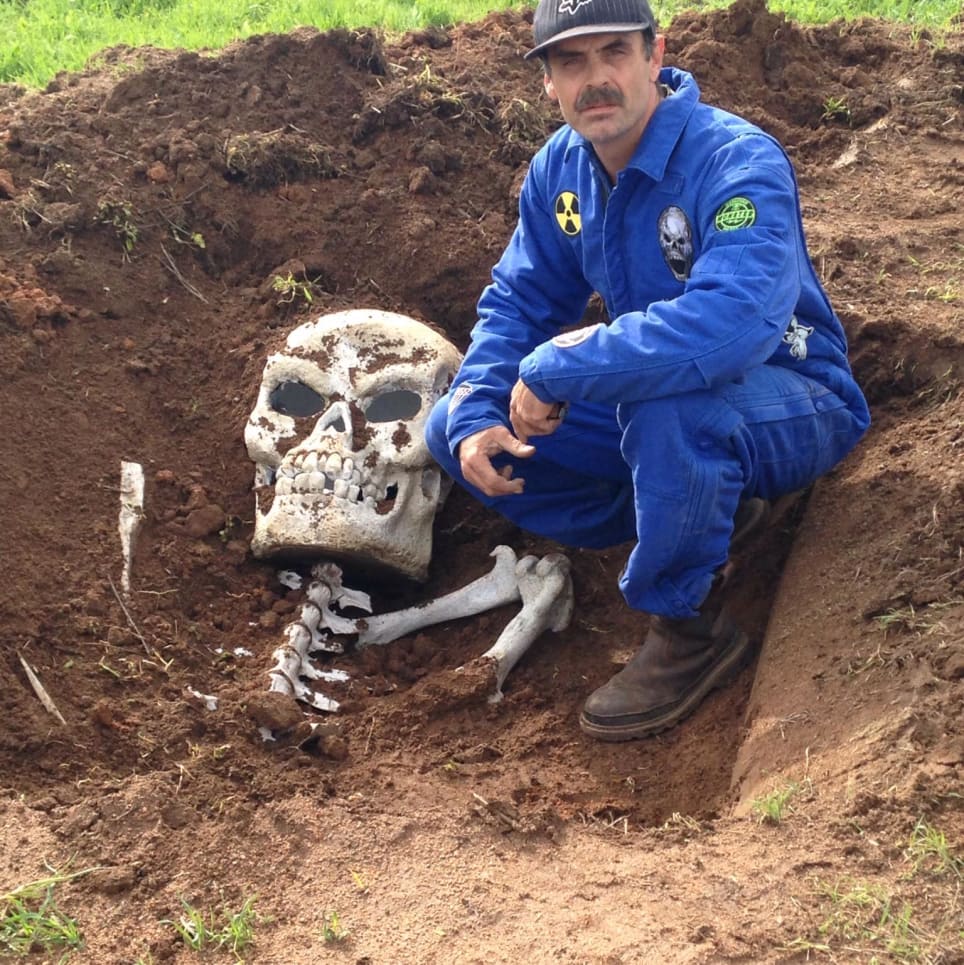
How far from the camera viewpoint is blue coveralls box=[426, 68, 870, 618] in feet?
10.7

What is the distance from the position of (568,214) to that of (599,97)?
17.6 inches

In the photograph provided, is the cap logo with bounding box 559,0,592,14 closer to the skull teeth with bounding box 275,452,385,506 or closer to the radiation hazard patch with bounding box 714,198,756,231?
the radiation hazard patch with bounding box 714,198,756,231

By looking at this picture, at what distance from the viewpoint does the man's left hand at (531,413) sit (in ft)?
11.3

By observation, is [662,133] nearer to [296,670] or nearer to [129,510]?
[296,670]

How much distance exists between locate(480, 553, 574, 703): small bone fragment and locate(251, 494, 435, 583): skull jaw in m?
0.40

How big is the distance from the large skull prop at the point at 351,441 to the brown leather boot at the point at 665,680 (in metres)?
0.97

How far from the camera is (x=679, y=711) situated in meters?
3.76

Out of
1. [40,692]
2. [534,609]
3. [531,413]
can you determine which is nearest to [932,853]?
[531,413]

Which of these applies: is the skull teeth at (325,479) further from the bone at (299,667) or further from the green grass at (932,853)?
the green grass at (932,853)

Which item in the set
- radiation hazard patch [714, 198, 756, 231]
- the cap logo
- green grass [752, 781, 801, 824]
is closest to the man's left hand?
radiation hazard patch [714, 198, 756, 231]

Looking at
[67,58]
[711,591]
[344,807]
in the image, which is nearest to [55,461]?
[344,807]

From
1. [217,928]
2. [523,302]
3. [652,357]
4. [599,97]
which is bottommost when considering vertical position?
[217,928]

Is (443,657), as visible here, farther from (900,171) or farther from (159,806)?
(900,171)

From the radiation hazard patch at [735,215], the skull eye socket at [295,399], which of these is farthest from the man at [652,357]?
the skull eye socket at [295,399]
